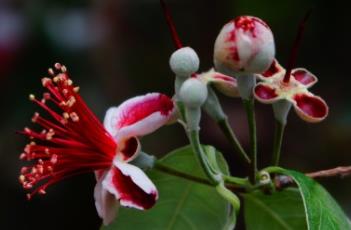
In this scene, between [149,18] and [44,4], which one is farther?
[149,18]

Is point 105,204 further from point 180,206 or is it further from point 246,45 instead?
point 246,45

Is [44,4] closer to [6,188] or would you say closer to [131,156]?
[6,188]

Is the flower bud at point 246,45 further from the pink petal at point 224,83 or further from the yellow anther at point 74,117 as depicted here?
the yellow anther at point 74,117

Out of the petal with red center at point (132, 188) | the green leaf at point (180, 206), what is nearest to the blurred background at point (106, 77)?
the green leaf at point (180, 206)

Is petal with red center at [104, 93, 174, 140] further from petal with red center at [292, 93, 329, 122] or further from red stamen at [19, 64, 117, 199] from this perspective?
petal with red center at [292, 93, 329, 122]

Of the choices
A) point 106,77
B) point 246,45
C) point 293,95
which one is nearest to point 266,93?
point 293,95

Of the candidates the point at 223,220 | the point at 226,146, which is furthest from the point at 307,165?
the point at 223,220

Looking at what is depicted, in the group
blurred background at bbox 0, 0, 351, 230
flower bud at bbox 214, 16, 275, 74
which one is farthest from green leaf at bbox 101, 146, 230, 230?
blurred background at bbox 0, 0, 351, 230
